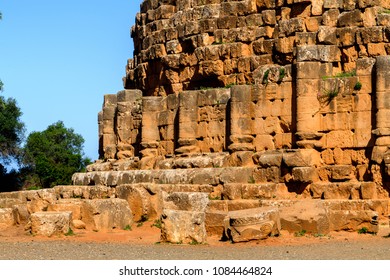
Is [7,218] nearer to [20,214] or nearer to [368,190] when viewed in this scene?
[20,214]

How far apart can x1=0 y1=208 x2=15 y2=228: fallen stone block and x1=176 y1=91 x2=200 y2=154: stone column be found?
5314 mm

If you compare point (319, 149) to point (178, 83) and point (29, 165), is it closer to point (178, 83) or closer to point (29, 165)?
point (178, 83)

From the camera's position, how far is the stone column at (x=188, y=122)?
28578 mm

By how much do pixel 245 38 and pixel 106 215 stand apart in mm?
7880

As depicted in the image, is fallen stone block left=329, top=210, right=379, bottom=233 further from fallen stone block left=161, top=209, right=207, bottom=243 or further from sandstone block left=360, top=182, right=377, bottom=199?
fallen stone block left=161, top=209, right=207, bottom=243

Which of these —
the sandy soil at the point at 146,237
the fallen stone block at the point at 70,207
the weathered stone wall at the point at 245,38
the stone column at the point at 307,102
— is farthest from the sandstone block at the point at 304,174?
the fallen stone block at the point at 70,207

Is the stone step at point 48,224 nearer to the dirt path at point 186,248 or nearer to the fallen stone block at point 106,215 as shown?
the dirt path at point 186,248

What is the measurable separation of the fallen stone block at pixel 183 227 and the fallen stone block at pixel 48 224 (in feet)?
10.5

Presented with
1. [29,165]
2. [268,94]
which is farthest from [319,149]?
[29,165]

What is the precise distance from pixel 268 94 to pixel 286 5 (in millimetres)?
3928

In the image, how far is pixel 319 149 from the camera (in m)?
25.6

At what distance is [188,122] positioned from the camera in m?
28.7

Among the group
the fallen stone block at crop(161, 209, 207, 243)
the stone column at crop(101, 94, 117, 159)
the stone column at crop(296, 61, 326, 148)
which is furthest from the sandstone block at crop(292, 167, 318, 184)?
the stone column at crop(101, 94, 117, 159)

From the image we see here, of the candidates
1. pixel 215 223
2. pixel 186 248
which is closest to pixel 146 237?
pixel 215 223
